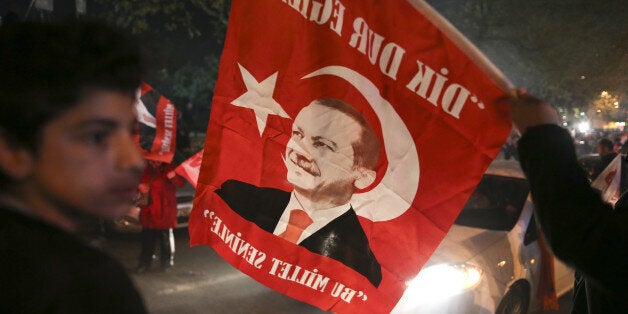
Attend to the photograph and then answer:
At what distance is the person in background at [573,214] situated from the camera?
1.28m

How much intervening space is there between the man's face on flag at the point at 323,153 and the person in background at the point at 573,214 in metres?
0.80

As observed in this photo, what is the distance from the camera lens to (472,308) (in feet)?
14.5

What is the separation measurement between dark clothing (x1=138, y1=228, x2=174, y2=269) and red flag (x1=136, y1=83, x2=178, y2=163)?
1.49 m

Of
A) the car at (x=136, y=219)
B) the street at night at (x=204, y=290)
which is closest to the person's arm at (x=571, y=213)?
the street at night at (x=204, y=290)

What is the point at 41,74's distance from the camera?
3.57ft

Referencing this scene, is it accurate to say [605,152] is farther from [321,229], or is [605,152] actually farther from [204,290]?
[321,229]

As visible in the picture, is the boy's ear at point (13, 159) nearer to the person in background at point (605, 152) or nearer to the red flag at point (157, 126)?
the red flag at point (157, 126)

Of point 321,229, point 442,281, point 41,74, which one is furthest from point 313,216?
point 442,281

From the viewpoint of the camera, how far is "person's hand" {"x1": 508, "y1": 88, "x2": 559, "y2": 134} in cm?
152

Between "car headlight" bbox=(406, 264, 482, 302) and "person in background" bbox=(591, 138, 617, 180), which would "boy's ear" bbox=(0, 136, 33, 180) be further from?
"person in background" bbox=(591, 138, 617, 180)

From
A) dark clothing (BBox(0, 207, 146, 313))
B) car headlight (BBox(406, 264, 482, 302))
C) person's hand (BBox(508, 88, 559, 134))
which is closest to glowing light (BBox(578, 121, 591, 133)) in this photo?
car headlight (BBox(406, 264, 482, 302))

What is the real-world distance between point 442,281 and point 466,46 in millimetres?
2956

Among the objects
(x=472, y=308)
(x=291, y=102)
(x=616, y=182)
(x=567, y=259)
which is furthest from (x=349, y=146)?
(x=616, y=182)

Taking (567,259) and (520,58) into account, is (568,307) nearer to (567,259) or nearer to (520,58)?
(567,259)
